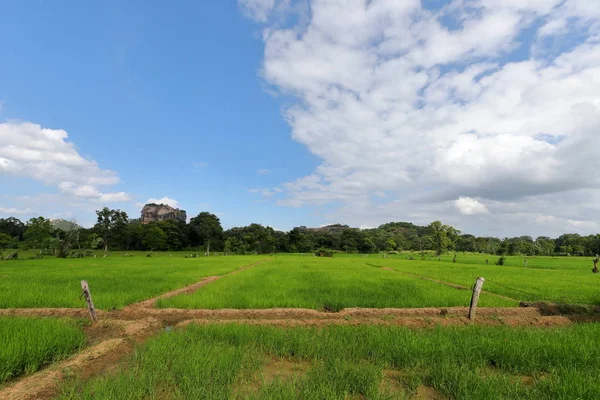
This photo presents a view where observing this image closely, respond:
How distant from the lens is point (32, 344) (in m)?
5.11

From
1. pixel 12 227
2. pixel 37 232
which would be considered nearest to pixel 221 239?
pixel 37 232

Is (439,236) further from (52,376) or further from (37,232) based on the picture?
(37,232)

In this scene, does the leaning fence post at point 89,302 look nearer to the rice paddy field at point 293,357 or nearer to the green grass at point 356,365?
the rice paddy field at point 293,357

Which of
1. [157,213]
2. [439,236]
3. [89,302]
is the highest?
[157,213]

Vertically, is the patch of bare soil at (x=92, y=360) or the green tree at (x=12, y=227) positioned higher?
the green tree at (x=12, y=227)

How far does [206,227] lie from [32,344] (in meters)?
73.2

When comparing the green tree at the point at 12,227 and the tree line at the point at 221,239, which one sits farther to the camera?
the green tree at the point at 12,227

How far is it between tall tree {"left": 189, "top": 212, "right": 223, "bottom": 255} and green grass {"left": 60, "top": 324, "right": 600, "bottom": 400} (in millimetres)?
72317

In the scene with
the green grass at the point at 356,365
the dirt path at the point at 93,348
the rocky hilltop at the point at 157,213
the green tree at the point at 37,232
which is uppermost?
the rocky hilltop at the point at 157,213

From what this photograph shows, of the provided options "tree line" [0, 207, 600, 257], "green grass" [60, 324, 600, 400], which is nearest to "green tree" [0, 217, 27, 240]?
"tree line" [0, 207, 600, 257]

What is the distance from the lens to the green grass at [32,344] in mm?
4566

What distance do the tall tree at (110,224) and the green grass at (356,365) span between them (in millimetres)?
69824

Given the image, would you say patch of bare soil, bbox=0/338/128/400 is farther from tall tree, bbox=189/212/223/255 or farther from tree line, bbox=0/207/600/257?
tall tree, bbox=189/212/223/255

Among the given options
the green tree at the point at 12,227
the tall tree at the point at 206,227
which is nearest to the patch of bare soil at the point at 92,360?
the tall tree at the point at 206,227
